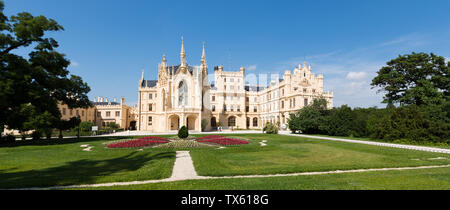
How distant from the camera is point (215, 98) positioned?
200ft

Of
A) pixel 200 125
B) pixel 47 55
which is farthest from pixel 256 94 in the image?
pixel 47 55

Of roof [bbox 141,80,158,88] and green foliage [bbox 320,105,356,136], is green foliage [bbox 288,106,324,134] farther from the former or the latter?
roof [bbox 141,80,158,88]

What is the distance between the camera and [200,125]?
43781 mm

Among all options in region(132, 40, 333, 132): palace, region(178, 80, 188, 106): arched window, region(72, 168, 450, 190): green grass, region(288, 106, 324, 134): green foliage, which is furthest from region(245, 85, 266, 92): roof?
Answer: region(72, 168, 450, 190): green grass

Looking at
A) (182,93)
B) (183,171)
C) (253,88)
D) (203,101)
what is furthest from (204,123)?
(183,171)

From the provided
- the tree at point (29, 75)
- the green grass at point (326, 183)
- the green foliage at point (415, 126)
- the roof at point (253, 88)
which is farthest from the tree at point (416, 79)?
the tree at point (29, 75)

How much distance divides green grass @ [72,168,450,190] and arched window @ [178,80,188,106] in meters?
38.4

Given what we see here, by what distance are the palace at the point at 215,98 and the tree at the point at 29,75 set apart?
22.1m

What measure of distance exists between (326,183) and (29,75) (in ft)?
82.2

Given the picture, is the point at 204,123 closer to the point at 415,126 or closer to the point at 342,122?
the point at 342,122

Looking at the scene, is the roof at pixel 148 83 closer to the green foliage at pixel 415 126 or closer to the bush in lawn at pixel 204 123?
the bush in lawn at pixel 204 123

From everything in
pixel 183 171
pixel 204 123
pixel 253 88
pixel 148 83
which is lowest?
pixel 183 171
